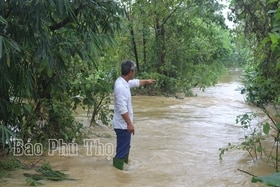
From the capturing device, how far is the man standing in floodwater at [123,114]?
520 centimetres

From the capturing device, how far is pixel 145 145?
7.14m

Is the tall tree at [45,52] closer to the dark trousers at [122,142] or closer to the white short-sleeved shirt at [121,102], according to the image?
the white short-sleeved shirt at [121,102]

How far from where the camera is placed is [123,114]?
516 centimetres

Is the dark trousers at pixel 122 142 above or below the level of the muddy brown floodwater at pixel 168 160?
above

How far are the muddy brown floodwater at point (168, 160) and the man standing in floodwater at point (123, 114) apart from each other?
0.84 ft

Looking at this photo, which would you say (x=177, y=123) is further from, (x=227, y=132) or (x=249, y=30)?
(x=249, y=30)

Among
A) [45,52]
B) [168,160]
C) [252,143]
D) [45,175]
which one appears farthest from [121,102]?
[252,143]

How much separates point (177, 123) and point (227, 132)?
4.53 feet

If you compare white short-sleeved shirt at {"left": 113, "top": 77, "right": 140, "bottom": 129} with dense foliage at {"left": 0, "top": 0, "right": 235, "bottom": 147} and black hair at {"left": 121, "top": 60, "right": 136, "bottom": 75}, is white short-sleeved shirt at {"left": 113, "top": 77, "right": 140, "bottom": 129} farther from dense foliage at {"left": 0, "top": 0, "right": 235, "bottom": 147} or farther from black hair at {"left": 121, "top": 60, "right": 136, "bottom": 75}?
dense foliage at {"left": 0, "top": 0, "right": 235, "bottom": 147}

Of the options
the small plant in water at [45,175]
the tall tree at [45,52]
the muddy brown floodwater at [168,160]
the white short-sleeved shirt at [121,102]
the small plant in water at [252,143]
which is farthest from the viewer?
the small plant in water at [252,143]

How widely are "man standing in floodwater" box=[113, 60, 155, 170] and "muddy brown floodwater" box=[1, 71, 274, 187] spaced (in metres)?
0.25

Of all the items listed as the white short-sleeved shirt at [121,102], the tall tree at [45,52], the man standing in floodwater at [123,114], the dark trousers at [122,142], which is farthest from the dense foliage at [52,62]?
the dark trousers at [122,142]

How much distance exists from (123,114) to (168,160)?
1.41 m

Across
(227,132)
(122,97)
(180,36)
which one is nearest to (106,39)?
(122,97)
